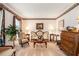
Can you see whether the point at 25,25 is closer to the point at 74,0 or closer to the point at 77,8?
the point at 77,8

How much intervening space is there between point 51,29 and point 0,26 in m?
7.12

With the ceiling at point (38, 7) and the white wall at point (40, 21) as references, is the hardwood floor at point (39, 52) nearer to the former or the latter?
the ceiling at point (38, 7)

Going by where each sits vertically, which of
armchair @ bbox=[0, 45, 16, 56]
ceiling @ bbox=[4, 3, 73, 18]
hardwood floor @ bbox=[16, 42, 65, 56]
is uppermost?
ceiling @ bbox=[4, 3, 73, 18]

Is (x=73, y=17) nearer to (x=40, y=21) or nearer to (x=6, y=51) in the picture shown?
(x=6, y=51)

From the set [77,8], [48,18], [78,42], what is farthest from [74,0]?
[48,18]

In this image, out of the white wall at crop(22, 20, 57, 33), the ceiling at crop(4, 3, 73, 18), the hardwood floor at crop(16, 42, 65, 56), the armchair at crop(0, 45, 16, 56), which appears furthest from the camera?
the white wall at crop(22, 20, 57, 33)

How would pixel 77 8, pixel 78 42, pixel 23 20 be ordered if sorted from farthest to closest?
pixel 23 20
pixel 77 8
pixel 78 42

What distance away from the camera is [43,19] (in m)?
12.3

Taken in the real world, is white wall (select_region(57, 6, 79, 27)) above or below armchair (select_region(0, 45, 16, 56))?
above

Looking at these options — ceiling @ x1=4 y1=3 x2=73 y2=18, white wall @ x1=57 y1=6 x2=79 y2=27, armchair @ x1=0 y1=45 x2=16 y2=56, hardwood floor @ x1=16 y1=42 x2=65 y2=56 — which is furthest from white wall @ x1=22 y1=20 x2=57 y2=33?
armchair @ x1=0 y1=45 x2=16 y2=56

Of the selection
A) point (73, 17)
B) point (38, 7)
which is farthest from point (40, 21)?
point (73, 17)

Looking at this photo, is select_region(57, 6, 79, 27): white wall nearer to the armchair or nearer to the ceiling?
the ceiling

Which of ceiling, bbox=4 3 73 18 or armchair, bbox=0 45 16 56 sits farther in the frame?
ceiling, bbox=4 3 73 18

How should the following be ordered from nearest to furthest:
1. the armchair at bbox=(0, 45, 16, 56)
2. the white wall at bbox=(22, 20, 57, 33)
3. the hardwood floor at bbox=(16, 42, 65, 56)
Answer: the armchair at bbox=(0, 45, 16, 56), the hardwood floor at bbox=(16, 42, 65, 56), the white wall at bbox=(22, 20, 57, 33)
